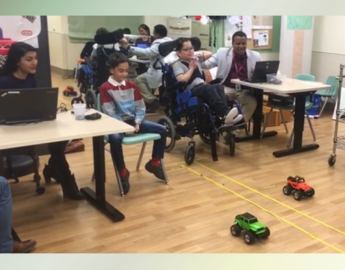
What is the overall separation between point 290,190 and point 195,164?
3.58 ft

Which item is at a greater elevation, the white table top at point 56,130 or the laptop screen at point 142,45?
the laptop screen at point 142,45

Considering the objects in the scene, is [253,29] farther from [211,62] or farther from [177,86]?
[177,86]

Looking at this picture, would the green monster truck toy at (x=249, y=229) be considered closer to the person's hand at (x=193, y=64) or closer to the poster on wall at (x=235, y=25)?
the person's hand at (x=193, y=64)

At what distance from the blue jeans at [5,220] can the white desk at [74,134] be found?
0.28m

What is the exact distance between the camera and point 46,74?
4477mm

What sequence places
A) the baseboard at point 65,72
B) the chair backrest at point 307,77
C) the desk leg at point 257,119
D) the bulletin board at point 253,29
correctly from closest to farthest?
the desk leg at point 257,119 < the chair backrest at point 307,77 < the bulletin board at point 253,29 < the baseboard at point 65,72

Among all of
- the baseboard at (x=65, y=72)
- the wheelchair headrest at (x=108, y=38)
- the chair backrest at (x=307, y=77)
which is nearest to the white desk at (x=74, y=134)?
the chair backrest at (x=307, y=77)

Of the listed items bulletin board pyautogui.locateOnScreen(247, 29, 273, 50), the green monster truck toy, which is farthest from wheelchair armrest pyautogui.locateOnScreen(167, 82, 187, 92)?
bulletin board pyautogui.locateOnScreen(247, 29, 273, 50)

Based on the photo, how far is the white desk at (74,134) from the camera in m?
2.78

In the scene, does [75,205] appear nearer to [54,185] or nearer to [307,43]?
[54,185]

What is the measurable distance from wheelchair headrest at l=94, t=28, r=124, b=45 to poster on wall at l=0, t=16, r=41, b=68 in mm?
2109

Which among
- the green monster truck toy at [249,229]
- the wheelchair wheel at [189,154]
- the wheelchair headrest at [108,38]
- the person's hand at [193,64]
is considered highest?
the wheelchair headrest at [108,38]
